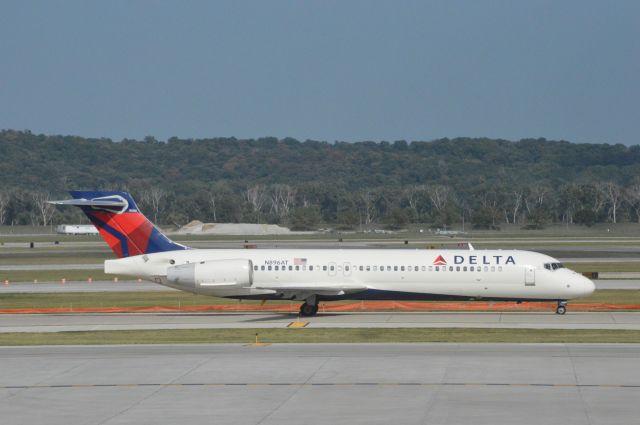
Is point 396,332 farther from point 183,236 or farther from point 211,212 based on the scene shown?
point 211,212

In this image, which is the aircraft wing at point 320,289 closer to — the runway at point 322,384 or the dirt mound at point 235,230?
the runway at point 322,384

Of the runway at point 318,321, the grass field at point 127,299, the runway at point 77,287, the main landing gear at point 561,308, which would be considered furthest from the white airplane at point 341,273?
the runway at point 77,287

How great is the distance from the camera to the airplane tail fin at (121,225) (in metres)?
41.6

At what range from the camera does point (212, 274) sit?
40.3 meters

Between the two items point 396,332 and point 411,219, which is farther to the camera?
point 411,219

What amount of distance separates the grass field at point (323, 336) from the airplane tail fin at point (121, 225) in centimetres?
640

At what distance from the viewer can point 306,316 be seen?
4088cm

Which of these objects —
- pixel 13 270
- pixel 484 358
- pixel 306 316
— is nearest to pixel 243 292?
pixel 306 316

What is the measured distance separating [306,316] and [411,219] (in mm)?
130269

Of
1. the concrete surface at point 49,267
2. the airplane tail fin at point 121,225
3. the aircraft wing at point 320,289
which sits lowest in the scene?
the concrete surface at point 49,267

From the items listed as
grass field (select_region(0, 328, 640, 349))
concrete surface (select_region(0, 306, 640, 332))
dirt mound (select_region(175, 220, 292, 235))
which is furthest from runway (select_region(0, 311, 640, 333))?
dirt mound (select_region(175, 220, 292, 235))

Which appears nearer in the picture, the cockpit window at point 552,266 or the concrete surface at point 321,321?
the concrete surface at point 321,321

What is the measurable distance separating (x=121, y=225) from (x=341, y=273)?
933 centimetres

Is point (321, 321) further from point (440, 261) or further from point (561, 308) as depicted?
point (561, 308)
